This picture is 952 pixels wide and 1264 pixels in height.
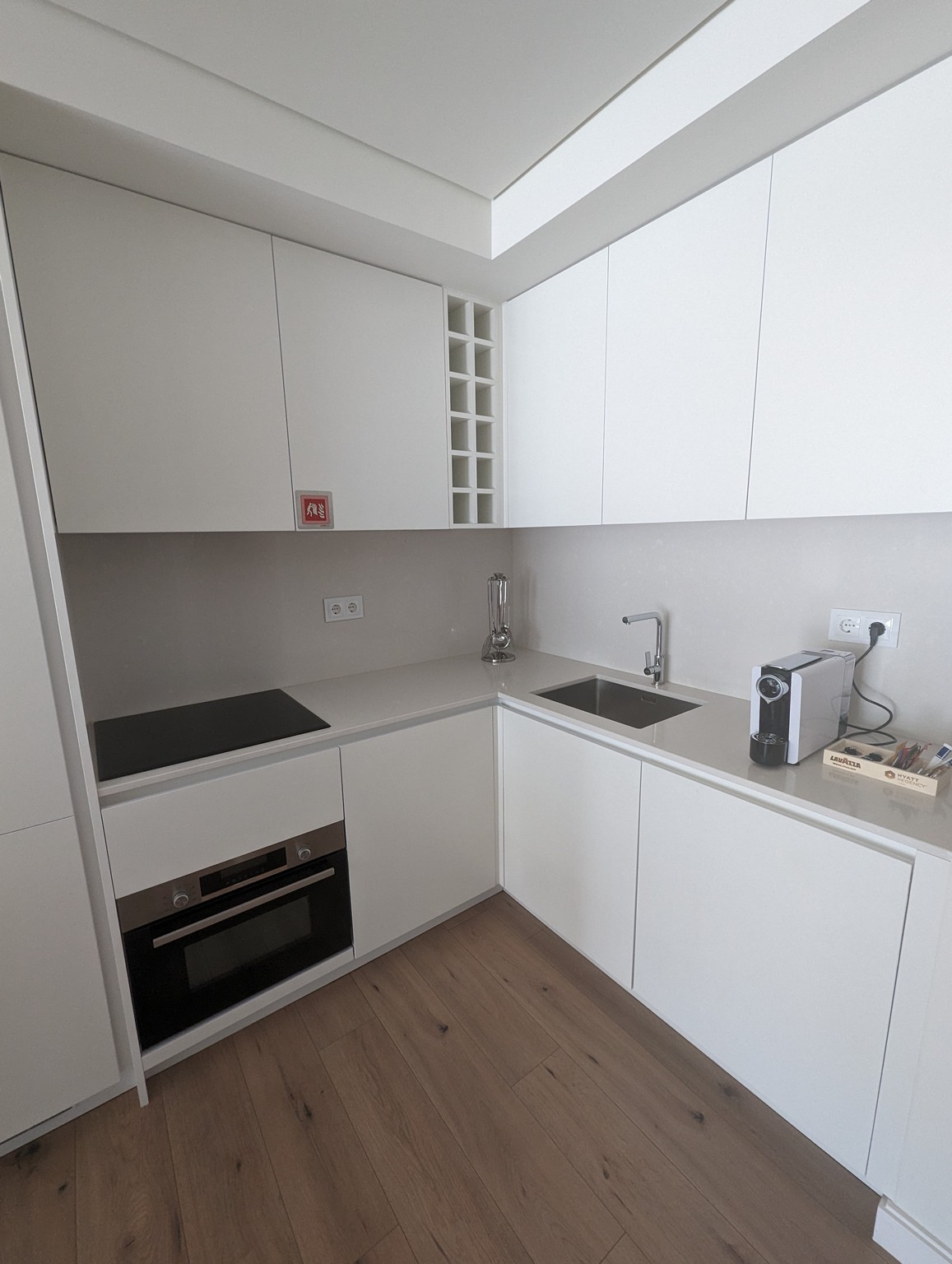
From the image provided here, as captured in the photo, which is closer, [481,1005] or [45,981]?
[45,981]

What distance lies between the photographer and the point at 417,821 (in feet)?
5.86

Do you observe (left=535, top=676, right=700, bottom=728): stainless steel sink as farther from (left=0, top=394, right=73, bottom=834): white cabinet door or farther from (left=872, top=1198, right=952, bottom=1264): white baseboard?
(left=0, top=394, right=73, bottom=834): white cabinet door

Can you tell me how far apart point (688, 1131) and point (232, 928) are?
1.26m

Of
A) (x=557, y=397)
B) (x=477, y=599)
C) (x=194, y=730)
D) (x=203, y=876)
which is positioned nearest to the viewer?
(x=203, y=876)

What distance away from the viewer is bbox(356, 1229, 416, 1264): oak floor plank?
3.52 ft

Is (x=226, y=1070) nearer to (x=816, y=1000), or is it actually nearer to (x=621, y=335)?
(x=816, y=1000)

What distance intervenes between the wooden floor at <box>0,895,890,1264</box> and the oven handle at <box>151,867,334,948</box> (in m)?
0.42

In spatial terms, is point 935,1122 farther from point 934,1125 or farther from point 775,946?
point 775,946

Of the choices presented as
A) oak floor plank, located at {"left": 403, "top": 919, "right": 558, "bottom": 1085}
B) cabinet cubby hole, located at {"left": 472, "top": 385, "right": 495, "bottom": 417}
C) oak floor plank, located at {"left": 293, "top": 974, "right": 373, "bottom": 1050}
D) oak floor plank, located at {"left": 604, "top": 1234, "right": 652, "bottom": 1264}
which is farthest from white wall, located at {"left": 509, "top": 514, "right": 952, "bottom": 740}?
oak floor plank, located at {"left": 293, "top": 974, "right": 373, "bottom": 1050}

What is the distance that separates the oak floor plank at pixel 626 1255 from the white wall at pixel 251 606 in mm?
1707

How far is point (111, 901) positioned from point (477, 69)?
81.2 inches

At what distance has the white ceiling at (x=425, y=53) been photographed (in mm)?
1032

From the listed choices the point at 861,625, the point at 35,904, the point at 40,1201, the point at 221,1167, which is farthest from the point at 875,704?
the point at 40,1201

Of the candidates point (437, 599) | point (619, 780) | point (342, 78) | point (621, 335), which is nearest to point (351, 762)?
point (619, 780)
